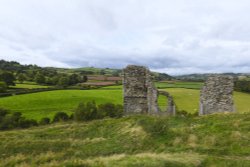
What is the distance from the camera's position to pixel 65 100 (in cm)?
4906

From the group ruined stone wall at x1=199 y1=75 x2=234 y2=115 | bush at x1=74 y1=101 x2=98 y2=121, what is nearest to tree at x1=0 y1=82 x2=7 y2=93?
bush at x1=74 y1=101 x2=98 y2=121

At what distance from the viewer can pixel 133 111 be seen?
21250mm

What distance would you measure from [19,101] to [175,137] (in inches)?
1611

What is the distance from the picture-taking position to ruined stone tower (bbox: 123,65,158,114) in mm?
21031

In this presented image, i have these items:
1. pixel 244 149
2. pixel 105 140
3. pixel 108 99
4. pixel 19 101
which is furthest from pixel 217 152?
pixel 19 101

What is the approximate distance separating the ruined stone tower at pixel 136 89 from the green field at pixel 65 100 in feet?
65.9

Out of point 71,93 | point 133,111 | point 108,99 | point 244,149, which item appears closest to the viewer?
point 244,149

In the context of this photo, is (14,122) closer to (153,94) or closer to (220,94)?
(153,94)

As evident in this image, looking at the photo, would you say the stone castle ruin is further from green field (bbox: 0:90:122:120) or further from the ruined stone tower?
green field (bbox: 0:90:122:120)

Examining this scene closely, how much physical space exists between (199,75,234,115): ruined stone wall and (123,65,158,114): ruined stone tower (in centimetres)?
458

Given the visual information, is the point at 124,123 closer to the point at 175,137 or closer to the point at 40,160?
the point at 175,137

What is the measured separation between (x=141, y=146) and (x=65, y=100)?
39.5 metres

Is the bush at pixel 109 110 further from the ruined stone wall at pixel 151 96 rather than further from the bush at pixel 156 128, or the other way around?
the bush at pixel 156 128

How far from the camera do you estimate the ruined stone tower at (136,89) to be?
21.0m
